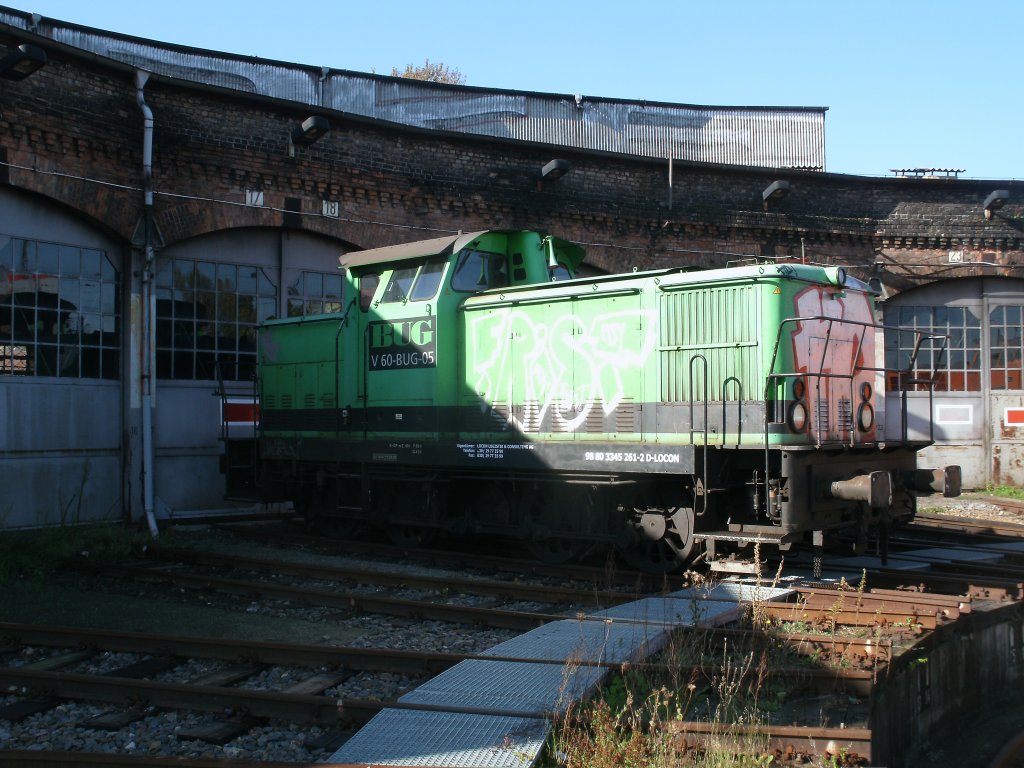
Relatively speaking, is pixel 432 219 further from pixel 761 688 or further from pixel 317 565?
pixel 761 688

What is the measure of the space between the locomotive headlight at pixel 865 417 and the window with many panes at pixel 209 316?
30.1ft

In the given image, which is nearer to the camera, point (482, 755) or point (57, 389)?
point (482, 755)

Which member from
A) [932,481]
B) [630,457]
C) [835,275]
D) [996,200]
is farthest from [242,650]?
[996,200]

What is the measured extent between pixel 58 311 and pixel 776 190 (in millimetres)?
13137

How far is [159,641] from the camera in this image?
6652mm

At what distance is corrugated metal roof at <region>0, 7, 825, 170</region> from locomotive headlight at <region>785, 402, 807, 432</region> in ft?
43.1

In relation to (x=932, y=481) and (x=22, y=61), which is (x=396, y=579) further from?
(x=22, y=61)

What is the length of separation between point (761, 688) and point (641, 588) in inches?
134

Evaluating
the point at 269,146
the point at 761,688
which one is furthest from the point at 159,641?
the point at 269,146

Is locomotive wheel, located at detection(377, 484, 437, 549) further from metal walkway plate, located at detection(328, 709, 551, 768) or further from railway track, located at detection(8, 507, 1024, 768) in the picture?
metal walkway plate, located at detection(328, 709, 551, 768)

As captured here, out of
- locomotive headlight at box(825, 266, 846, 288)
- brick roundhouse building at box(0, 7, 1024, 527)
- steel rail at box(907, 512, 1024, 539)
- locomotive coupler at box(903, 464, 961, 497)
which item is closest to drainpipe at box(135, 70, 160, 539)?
brick roundhouse building at box(0, 7, 1024, 527)

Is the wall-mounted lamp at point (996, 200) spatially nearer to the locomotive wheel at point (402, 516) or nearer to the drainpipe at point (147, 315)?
the locomotive wheel at point (402, 516)

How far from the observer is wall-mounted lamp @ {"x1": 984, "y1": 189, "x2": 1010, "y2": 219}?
18641mm

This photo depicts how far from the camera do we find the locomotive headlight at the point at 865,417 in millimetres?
9359
